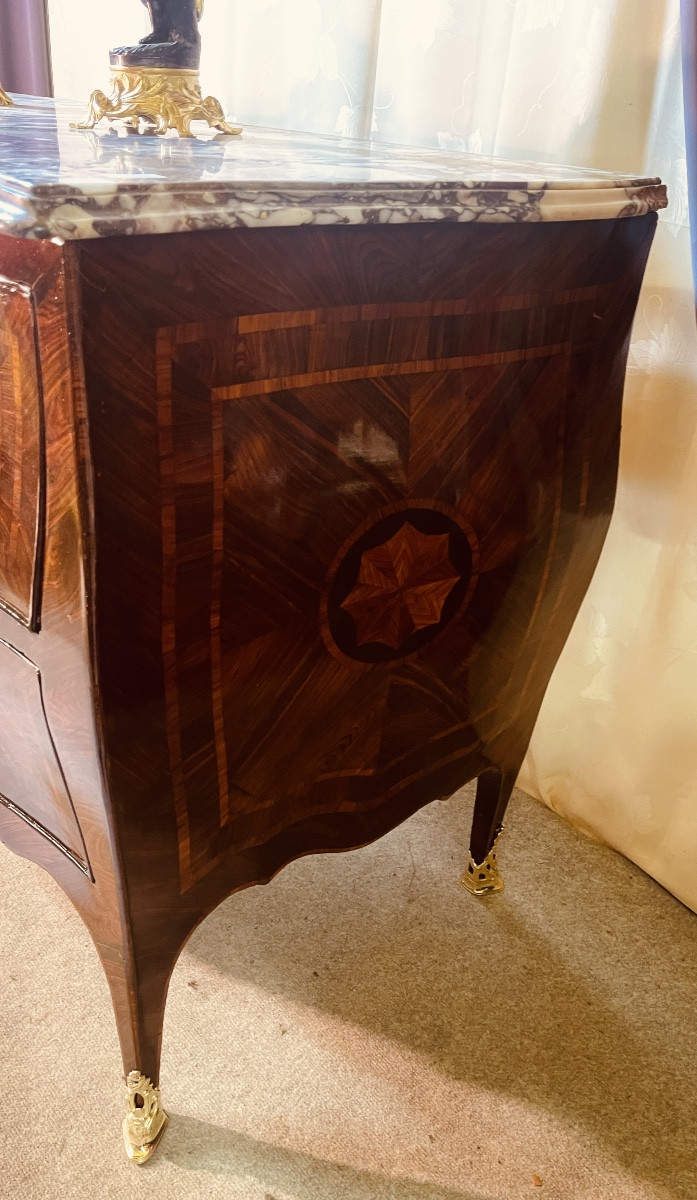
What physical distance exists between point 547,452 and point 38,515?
424 millimetres

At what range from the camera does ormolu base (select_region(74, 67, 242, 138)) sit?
0.83 m

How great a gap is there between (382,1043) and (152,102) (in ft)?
3.15

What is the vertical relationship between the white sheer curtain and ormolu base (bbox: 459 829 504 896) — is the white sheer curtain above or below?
above

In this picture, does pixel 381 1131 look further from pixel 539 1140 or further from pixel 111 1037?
pixel 111 1037

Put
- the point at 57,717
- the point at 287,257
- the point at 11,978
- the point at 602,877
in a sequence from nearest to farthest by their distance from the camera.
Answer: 1. the point at 287,257
2. the point at 57,717
3. the point at 11,978
4. the point at 602,877

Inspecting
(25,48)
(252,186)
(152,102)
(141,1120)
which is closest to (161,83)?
(152,102)

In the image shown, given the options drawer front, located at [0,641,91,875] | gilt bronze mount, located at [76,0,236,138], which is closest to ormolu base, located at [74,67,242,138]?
gilt bronze mount, located at [76,0,236,138]

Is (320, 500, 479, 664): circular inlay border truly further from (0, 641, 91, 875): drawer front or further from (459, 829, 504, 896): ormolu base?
(459, 829, 504, 896): ormolu base

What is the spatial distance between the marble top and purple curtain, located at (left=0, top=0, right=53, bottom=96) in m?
0.69

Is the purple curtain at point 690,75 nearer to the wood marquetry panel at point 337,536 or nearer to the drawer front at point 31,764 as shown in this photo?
the wood marquetry panel at point 337,536

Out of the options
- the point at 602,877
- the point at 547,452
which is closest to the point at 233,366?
the point at 547,452

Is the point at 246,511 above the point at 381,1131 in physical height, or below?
above

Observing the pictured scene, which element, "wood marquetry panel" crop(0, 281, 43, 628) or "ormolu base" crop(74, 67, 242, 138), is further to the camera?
"ormolu base" crop(74, 67, 242, 138)

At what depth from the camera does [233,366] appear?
551 mm
